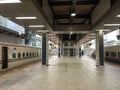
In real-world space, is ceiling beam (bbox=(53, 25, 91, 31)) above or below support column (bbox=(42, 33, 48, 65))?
above

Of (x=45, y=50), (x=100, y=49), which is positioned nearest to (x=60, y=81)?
(x=45, y=50)

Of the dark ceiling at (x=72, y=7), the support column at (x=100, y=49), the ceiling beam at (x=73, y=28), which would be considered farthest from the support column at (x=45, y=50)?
the support column at (x=100, y=49)

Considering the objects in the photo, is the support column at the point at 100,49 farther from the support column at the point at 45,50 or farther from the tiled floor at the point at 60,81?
the tiled floor at the point at 60,81

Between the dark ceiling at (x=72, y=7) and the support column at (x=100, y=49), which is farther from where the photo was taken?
the support column at (x=100, y=49)

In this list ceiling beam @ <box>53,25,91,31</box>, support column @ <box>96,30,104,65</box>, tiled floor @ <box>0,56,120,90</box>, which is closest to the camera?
tiled floor @ <box>0,56,120,90</box>

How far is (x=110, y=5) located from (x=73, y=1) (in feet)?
7.25

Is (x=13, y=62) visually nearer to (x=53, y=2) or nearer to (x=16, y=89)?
(x=53, y=2)

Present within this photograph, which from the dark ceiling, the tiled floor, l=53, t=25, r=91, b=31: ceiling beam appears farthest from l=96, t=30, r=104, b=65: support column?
the tiled floor

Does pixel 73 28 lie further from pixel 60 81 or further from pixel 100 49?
pixel 60 81

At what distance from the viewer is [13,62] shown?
16.9m

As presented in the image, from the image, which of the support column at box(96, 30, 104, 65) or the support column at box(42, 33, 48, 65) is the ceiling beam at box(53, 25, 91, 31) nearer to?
the support column at box(96, 30, 104, 65)

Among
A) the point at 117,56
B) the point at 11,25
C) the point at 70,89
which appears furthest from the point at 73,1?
the point at 11,25

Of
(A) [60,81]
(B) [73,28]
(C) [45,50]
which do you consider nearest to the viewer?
(A) [60,81]

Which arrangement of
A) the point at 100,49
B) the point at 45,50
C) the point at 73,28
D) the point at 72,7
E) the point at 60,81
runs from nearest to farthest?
the point at 60,81, the point at 72,7, the point at 73,28, the point at 100,49, the point at 45,50
